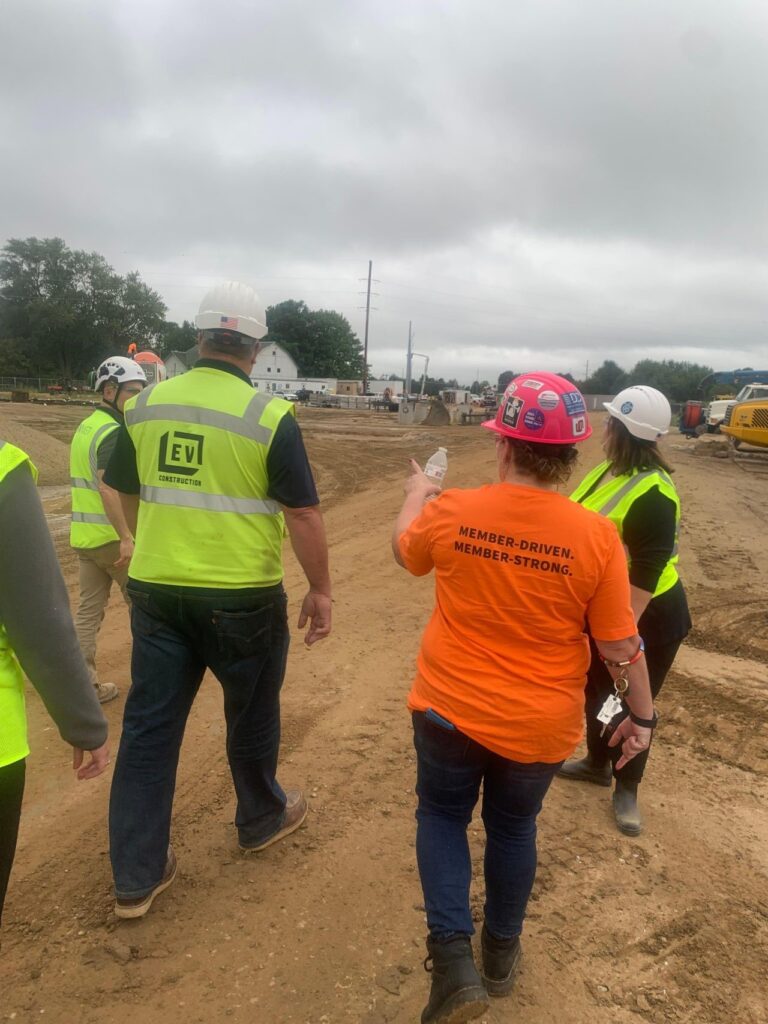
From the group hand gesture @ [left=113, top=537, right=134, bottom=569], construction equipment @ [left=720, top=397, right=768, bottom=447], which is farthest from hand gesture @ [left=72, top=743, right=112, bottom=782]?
construction equipment @ [left=720, top=397, right=768, bottom=447]

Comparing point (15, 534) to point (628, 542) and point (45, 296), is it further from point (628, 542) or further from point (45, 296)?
point (45, 296)

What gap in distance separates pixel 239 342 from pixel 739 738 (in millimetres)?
3690

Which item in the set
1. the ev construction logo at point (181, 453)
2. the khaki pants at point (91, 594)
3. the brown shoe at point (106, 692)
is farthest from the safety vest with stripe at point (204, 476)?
the brown shoe at point (106, 692)

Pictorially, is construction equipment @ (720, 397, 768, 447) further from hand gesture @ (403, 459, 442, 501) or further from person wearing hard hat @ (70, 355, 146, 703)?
hand gesture @ (403, 459, 442, 501)

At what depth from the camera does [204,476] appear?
2.57m

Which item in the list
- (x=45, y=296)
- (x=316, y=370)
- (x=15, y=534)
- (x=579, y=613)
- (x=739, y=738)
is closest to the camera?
(x=15, y=534)

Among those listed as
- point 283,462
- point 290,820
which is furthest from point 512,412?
point 290,820

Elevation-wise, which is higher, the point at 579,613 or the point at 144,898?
the point at 579,613

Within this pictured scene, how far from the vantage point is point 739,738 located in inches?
167

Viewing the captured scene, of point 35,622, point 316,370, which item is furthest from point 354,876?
point 316,370

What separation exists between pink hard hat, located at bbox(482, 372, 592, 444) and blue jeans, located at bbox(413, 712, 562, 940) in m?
0.91

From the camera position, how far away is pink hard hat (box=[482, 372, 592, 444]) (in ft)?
6.70

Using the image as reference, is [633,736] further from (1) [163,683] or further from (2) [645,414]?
(1) [163,683]

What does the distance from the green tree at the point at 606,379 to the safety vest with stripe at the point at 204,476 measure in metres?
84.9
